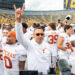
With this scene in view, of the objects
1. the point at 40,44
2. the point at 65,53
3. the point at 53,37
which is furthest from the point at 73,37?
the point at 40,44

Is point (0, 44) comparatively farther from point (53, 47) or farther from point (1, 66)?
point (53, 47)

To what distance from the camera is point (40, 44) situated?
2.72 metres

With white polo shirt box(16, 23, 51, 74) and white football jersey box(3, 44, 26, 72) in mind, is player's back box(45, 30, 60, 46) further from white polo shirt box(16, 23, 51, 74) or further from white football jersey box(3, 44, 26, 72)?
white polo shirt box(16, 23, 51, 74)

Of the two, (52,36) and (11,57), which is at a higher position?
(52,36)

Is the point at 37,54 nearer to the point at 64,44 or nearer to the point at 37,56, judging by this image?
the point at 37,56

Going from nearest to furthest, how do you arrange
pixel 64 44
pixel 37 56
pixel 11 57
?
1. pixel 37 56
2. pixel 11 57
3. pixel 64 44

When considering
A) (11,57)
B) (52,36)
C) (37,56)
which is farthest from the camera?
(52,36)

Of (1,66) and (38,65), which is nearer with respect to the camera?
(38,65)

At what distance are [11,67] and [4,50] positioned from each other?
0.32m

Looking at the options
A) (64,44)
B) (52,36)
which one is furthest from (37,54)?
(52,36)

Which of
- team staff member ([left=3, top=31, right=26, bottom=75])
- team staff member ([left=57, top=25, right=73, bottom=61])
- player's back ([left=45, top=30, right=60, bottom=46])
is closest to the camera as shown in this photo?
team staff member ([left=3, top=31, right=26, bottom=75])

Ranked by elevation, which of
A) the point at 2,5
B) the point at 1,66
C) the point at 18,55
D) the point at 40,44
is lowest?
the point at 1,66

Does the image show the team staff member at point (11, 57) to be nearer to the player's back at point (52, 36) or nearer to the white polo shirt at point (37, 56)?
the white polo shirt at point (37, 56)

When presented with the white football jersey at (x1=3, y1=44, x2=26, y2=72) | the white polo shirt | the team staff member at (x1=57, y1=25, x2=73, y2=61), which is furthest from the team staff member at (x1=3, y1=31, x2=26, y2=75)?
the team staff member at (x1=57, y1=25, x2=73, y2=61)
